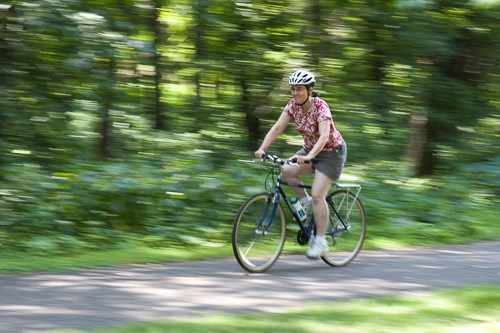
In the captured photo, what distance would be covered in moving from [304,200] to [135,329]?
11.9 ft

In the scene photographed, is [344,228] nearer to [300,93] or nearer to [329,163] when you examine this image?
[329,163]

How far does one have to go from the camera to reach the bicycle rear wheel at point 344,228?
9.56 meters

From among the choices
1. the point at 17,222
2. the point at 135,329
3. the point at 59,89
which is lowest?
the point at 17,222

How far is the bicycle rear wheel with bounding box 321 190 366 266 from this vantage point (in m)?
9.56

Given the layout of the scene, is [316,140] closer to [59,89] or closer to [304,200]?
[304,200]

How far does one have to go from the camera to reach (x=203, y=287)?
7.79 m

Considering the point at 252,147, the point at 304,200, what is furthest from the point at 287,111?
the point at 252,147

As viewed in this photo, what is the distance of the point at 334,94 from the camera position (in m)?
15.3

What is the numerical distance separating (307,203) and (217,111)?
239 inches

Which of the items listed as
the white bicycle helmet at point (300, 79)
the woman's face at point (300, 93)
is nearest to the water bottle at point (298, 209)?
the woman's face at point (300, 93)

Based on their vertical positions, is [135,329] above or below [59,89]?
above

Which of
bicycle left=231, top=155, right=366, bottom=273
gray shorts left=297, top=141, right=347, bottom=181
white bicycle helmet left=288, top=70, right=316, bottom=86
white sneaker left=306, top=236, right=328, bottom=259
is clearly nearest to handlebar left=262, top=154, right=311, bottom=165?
bicycle left=231, top=155, right=366, bottom=273

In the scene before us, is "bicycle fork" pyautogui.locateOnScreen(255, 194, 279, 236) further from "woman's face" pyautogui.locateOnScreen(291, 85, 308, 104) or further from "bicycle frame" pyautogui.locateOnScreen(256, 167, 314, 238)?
"woman's face" pyautogui.locateOnScreen(291, 85, 308, 104)

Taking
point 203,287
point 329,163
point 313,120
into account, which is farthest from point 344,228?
point 203,287
